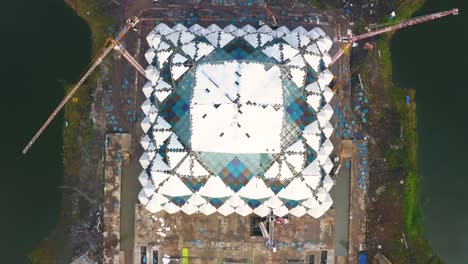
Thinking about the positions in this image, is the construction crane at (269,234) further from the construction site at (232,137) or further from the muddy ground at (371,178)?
the muddy ground at (371,178)

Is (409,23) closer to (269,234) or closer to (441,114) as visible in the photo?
(441,114)

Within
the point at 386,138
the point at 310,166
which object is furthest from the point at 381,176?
the point at 310,166

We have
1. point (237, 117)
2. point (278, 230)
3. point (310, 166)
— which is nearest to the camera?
point (237, 117)

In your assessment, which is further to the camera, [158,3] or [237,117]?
[158,3]

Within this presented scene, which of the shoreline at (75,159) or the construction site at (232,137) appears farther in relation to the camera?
the shoreline at (75,159)

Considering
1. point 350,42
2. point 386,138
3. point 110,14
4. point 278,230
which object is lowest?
point 278,230

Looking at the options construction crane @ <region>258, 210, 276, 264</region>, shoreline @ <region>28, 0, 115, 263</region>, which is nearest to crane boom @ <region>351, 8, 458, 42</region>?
construction crane @ <region>258, 210, 276, 264</region>

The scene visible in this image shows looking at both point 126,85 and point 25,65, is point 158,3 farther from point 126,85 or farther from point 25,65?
point 25,65

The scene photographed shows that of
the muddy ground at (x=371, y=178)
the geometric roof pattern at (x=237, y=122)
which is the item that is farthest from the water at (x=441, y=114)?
the geometric roof pattern at (x=237, y=122)
